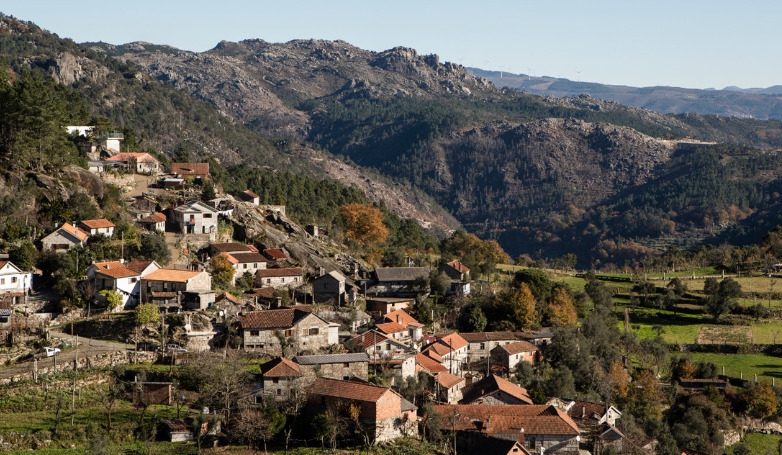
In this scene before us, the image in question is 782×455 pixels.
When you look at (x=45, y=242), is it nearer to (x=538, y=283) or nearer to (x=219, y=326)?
(x=219, y=326)

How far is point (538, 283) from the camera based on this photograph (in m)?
72.5

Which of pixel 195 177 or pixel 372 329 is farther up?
pixel 195 177

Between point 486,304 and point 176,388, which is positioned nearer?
point 176,388

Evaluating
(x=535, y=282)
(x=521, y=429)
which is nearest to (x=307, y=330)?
(x=521, y=429)

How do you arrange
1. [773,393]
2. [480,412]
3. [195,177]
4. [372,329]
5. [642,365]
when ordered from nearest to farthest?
[480,412] → [372,329] → [773,393] → [642,365] → [195,177]

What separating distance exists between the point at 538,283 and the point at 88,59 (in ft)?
412

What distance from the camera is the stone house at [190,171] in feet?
262

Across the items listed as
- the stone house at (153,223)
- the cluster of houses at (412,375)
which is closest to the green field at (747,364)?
the cluster of houses at (412,375)

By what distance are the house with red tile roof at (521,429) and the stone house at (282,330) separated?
9.04m

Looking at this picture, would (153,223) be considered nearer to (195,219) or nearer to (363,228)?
(195,219)

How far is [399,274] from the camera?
6962cm

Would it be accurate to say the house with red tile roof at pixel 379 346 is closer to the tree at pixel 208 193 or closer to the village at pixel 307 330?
the village at pixel 307 330

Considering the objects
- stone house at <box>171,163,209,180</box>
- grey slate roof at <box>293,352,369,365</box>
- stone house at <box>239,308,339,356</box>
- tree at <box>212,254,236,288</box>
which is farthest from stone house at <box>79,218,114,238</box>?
grey slate roof at <box>293,352,369,365</box>

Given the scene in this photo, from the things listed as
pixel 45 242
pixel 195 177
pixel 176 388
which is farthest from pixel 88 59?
pixel 176 388
